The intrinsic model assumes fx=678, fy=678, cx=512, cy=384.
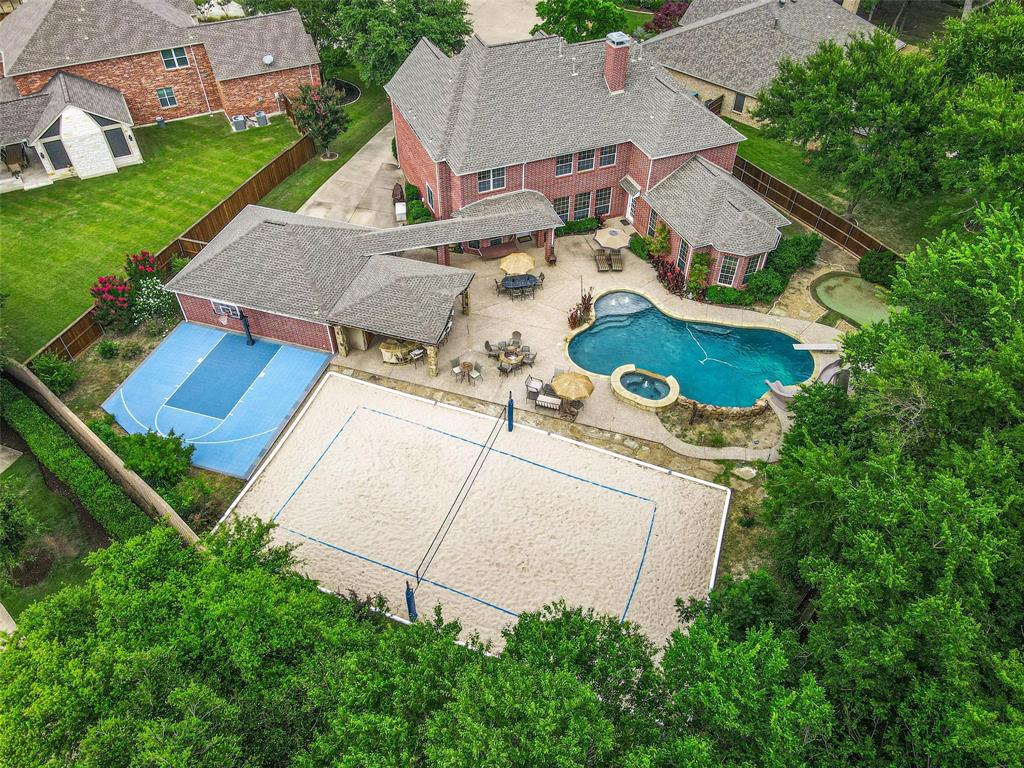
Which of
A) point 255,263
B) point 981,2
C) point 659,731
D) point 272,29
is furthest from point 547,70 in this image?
point 981,2

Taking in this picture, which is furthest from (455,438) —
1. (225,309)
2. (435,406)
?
(225,309)

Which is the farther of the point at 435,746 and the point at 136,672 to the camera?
the point at 136,672

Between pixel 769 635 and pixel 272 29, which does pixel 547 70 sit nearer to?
pixel 272 29

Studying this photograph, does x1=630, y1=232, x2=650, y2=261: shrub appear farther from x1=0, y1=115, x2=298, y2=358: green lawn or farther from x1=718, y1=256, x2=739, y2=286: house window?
x1=0, y1=115, x2=298, y2=358: green lawn

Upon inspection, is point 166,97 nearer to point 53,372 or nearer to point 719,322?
point 53,372

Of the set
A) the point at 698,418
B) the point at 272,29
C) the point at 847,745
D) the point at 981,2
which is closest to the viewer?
the point at 847,745
